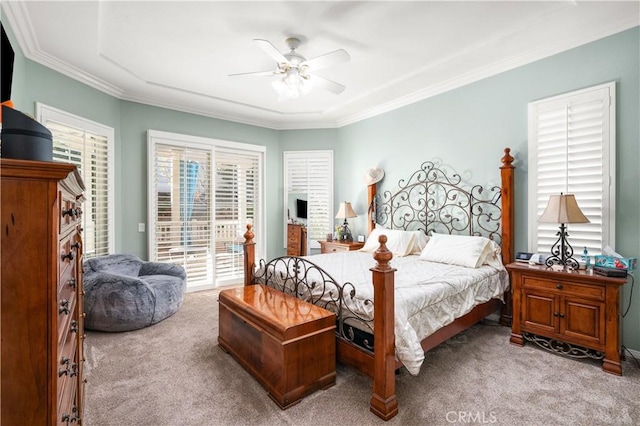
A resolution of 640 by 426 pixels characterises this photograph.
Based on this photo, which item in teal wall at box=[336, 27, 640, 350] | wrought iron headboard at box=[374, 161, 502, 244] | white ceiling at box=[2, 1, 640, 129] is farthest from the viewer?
wrought iron headboard at box=[374, 161, 502, 244]

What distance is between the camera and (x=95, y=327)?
10.1 ft

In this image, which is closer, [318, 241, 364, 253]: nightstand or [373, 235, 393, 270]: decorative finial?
[373, 235, 393, 270]: decorative finial

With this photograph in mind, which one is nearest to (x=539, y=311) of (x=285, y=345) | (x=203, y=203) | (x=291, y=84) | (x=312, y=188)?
(x=285, y=345)

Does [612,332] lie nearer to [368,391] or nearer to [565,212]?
[565,212]

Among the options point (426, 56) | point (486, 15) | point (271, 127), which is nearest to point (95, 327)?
point (271, 127)

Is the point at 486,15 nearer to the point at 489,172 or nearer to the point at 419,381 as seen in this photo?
the point at 489,172

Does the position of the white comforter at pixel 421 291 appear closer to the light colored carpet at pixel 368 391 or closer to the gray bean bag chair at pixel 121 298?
the light colored carpet at pixel 368 391

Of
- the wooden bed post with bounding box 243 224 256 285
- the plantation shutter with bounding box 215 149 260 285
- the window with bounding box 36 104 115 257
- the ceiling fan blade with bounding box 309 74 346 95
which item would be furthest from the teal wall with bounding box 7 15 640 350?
the wooden bed post with bounding box 243 224 256 285

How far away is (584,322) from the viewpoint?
2441 millimetres

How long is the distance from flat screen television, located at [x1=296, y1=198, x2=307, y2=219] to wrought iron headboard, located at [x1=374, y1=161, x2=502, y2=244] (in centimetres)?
139

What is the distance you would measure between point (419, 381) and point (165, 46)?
382 cm

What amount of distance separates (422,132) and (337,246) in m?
2.12

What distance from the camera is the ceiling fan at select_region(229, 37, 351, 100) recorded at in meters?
2.60

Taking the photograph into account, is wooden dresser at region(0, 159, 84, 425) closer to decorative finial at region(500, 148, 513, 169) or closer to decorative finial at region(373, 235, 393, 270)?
decorative finial at region(373, 235, 393, 270)
